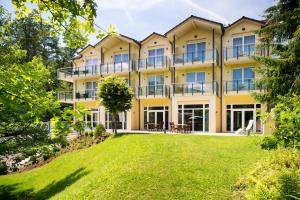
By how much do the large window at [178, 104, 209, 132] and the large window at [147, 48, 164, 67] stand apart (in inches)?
197

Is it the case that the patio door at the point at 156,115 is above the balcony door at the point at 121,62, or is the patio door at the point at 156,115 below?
below

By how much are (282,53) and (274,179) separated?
42.8 ft

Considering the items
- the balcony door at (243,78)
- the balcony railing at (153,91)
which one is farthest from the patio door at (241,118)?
the balcony railing at (153,91)

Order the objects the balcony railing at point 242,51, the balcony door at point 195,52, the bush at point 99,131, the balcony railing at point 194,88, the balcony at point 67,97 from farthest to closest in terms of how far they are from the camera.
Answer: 1. the balcony at point 67,97
2. the balcony door at point 195,52
3. the balcony railing at point 194,88
4. the balcony railing at point 242,51
5. the bush at point 99,131

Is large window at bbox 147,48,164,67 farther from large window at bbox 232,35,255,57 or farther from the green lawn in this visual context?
the green lawn

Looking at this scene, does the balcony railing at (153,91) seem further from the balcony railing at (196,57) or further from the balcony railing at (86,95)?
the balcony railing at (86,95)

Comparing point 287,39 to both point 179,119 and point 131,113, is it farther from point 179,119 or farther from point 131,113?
point 131,113

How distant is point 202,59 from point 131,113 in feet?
29.2

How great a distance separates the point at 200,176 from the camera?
1019 cm

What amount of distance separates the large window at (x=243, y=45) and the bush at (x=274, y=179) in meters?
18.4

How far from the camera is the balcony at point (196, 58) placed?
89.2ft

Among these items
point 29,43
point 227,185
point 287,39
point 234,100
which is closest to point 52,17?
point 227,185

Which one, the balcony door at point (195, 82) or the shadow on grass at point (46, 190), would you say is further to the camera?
the balcony door at point (195, 82)

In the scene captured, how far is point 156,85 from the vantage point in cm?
3047
